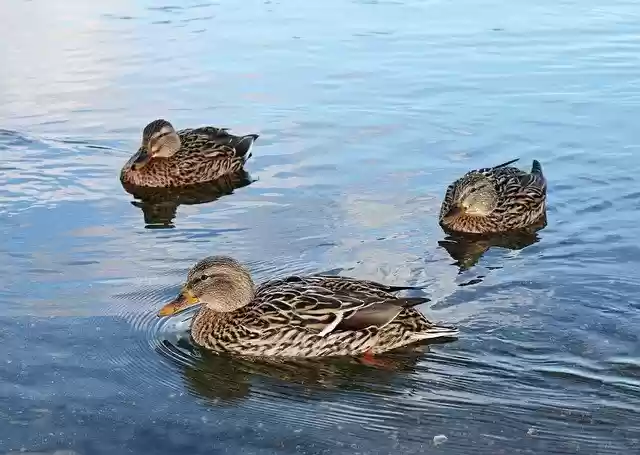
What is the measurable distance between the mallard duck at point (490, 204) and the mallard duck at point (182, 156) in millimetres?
2869

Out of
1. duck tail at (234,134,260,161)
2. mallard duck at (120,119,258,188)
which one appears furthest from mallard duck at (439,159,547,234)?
mallard duck at (120,119,258,188)

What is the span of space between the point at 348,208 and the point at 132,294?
289 cm

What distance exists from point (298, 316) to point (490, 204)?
3.80m

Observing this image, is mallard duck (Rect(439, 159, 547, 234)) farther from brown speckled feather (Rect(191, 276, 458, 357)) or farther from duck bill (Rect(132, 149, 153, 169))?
duck bill (Rect(132, 149, 153, 169))

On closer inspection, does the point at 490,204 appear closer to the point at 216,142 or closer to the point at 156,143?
Answer: the point at 216,142

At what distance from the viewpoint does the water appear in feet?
21.6

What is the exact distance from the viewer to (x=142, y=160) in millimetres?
12273

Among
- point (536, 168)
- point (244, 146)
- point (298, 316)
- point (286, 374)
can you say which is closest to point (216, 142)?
point (244, 146)

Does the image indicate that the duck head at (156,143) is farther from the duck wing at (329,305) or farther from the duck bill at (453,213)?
the duck wing at (329,305)

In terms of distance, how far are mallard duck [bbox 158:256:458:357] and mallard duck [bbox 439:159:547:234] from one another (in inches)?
116

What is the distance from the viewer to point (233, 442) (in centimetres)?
631

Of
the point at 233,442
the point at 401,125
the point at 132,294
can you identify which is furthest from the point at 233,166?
the point at 233,442

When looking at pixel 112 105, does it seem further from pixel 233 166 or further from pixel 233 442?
pixel 233 442

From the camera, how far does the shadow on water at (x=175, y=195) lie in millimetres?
11219
